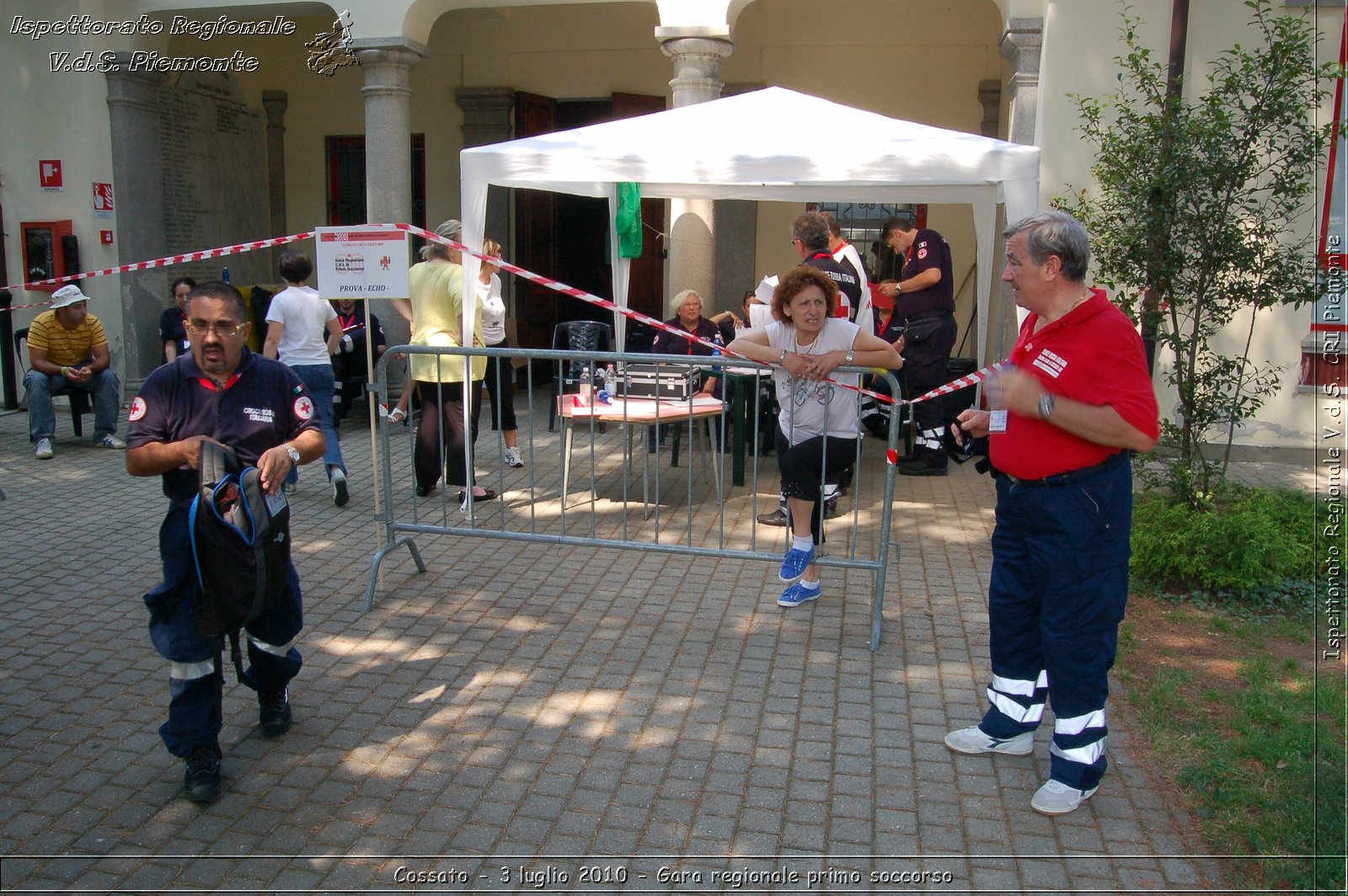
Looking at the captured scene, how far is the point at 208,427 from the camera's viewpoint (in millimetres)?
3463

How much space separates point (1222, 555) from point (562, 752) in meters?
3.85

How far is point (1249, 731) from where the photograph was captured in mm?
4031

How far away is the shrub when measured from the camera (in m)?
5.56

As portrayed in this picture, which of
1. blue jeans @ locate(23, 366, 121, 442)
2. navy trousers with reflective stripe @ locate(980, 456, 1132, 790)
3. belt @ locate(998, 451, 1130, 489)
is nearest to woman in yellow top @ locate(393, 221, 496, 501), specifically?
blue jeans @ locate(23, 366, 121, 442)

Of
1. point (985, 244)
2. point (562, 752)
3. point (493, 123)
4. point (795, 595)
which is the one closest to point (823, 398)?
point (795, 595)

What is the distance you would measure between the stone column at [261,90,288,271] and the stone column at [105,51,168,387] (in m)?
2.30

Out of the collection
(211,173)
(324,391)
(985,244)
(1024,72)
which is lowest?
(324,391)

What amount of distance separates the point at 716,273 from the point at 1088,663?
30.9 feet

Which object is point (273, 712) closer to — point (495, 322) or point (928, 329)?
point (495, 322)

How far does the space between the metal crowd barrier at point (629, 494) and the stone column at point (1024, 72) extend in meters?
3.18

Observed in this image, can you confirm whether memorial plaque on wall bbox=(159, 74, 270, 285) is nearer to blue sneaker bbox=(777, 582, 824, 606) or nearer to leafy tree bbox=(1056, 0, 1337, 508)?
blue sneaker bbox=(777, 582, 824, 606)

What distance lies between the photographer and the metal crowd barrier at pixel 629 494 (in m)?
5.21

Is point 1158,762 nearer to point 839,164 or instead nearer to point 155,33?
point 839,164

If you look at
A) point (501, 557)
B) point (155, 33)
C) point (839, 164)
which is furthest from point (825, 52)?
Result: point (501, 557)
